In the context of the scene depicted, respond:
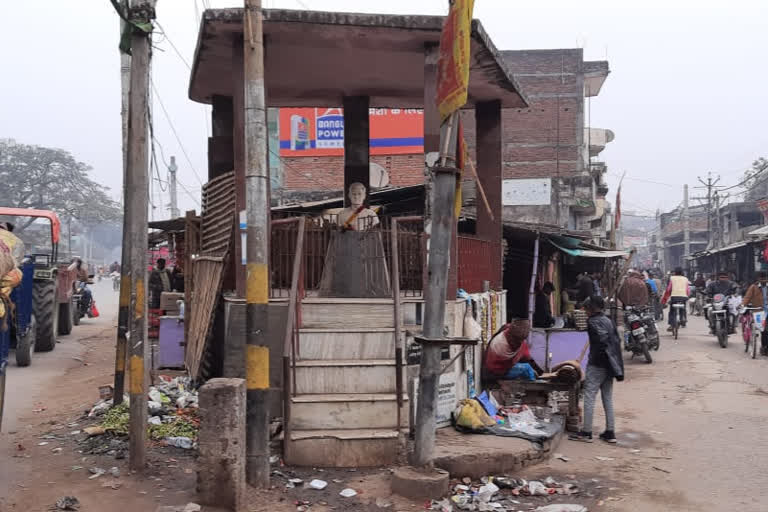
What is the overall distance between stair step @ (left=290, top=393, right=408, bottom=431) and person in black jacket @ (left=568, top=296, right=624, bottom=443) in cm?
262

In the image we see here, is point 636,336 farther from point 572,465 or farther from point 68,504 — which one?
point 68,504

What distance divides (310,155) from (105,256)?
81128 millimetres

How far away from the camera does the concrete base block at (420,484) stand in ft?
19.2

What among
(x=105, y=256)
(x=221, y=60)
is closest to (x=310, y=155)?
(x=221, y=60)

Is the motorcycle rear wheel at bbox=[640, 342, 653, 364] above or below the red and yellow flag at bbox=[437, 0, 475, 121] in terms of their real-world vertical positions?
below

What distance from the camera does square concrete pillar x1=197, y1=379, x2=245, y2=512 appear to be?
18.0 ft

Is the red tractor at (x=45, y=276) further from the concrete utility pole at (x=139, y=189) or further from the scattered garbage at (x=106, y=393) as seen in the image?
the concrete utility pole at (x=139, y=189)

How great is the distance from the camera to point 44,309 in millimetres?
13812

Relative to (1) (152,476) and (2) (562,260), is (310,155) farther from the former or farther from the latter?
(1) (152,476)

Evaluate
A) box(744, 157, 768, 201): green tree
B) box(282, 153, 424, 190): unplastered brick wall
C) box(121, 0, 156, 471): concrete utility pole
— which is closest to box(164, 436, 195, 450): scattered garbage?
box(121, 0, 156, 471): concrete utility pole

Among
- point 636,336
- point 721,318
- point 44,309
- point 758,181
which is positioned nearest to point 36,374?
point 44,309

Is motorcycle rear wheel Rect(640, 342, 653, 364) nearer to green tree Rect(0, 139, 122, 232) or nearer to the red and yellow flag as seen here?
the red and yellow flag

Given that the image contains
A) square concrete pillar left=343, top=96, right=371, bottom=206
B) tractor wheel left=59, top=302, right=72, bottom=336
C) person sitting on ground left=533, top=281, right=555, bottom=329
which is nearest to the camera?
square concrete pillar left=343, top=96, right=371, bottom=206

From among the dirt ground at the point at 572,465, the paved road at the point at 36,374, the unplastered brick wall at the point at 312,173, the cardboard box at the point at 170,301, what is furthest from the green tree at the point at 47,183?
the dirt ground at the point at 572,465
